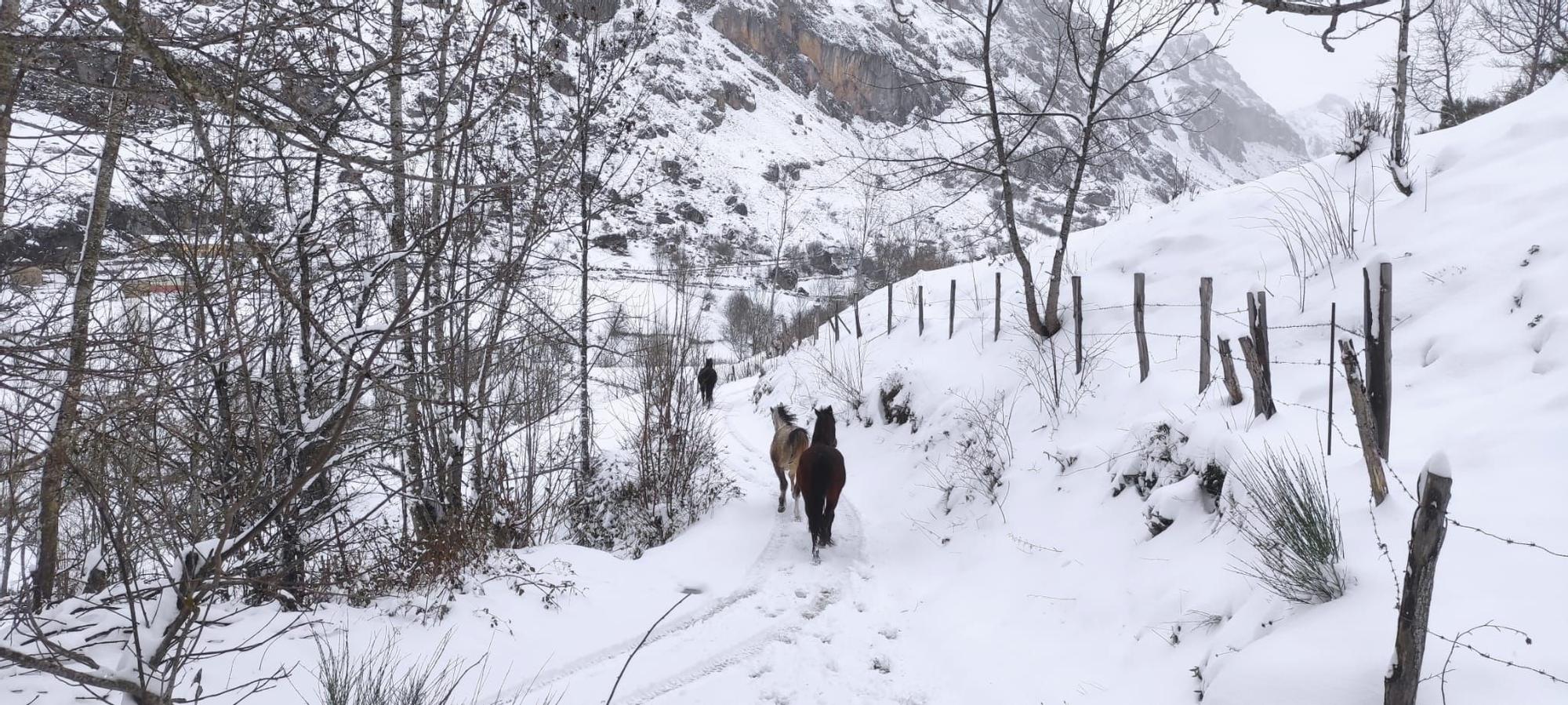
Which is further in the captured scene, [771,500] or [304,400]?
[771,500]

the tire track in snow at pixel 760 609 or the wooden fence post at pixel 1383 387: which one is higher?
the wooden fence post at pixel 1383 387

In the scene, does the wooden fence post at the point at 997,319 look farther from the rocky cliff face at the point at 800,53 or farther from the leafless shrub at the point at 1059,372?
the rocky cliff face at the point at 800,53

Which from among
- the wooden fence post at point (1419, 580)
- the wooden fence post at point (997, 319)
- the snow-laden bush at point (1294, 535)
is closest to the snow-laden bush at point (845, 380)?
the wooden fence post at point (997, 319)

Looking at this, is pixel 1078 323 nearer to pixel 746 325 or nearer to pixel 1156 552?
pixel 1156 552

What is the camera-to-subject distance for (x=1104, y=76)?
8984 millimetres

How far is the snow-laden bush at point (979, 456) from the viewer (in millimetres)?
7086

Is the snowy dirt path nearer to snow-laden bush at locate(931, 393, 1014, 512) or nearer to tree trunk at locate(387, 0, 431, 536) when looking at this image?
snow-laden bush at locate(931, 393, 1014, 512)

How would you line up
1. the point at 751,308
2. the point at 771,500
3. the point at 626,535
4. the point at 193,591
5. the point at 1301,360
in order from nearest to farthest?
the point at 193,591 < the point at 1301,360 < the point at 626,535 < the point at 771,500 < the point at 751,308

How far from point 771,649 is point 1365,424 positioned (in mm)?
3619

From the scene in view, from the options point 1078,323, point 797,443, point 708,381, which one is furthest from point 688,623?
point 708,381

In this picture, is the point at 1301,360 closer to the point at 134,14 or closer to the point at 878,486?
the point at 878,486

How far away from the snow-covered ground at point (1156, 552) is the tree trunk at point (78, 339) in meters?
1.22

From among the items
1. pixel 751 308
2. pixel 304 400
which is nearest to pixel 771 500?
pixel 304 400

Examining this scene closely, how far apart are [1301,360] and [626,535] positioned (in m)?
6.97
